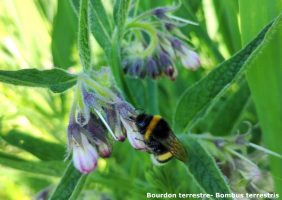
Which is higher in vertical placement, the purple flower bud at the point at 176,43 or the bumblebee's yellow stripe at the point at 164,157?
the purple flower bud at the point at 176,43

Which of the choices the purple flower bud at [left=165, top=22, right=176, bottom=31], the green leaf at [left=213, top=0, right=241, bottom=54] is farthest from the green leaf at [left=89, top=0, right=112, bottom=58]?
the green leaf at [left=213, top=0, right=241, bottom=54]

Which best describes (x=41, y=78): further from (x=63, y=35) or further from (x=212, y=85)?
(x=63, y=35)

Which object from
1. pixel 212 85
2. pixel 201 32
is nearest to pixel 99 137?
pixel 212 85

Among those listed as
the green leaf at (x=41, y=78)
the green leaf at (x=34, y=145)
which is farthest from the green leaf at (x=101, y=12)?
the green leaf at (x=34, y=145)

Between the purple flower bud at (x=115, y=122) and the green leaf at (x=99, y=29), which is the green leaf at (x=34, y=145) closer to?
the green leaf at (x=99, y=29)

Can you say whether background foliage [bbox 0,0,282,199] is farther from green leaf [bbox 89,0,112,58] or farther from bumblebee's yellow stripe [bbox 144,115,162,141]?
bumblebee's yellow stripe [bbox 144,115,162,141]

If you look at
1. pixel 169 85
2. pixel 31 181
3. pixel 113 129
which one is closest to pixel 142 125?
pixel 113 129

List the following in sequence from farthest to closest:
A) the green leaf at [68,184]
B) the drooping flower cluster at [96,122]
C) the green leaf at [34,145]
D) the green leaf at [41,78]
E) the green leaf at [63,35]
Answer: the green leaf at [63,35], the green leaf at [34,145], the green leaf at [68,184], the drooping flower cluster at [96,122], the green leaf at [41,78]
